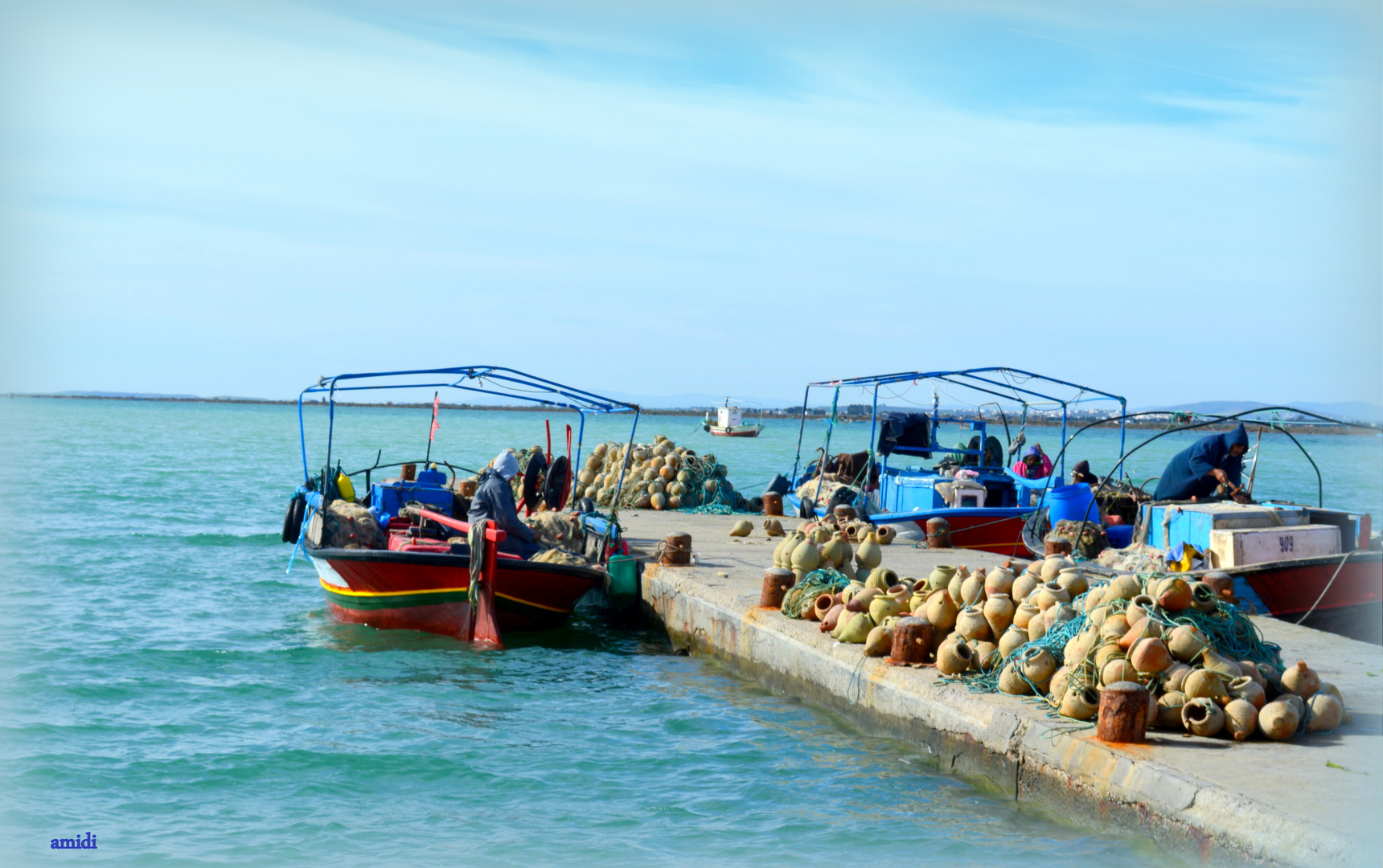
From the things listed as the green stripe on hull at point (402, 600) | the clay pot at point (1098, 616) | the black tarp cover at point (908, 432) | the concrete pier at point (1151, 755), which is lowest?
the green stripe on hull at point (402, 600)

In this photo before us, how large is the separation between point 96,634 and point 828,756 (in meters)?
9.16

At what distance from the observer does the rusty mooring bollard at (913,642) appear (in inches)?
335

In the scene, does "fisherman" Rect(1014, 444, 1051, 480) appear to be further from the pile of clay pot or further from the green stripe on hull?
the green stripe on hull

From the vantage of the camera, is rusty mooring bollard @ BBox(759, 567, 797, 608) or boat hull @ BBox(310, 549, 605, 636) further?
boat hull @ BBox(310, 549, 605, 636)

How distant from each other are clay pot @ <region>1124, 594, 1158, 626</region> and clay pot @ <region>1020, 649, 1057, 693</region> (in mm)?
573

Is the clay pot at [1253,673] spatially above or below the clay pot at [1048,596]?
below

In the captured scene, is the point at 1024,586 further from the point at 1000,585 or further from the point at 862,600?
the point at 862,600

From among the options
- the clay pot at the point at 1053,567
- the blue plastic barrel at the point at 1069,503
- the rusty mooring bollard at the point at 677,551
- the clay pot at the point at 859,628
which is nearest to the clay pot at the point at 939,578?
the clay pot at the point at 859,628

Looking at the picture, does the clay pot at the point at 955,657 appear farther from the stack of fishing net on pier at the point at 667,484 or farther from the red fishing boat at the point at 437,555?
the stack of fishing net on pier at the point at 667,484

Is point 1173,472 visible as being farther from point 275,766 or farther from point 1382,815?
point 275,766

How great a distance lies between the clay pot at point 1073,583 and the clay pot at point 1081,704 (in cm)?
149

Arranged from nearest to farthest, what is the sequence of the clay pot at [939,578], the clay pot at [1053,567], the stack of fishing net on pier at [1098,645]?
the stack of fishing net on pier at [1098,645]
the clay pot at [1053,567]
the clay pot at [939,578]

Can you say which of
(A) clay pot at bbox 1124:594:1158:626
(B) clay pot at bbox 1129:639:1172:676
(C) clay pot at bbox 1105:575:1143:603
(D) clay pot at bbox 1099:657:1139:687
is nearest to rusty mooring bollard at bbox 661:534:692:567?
(C) clay pot at bbox 1105:575:1143:603

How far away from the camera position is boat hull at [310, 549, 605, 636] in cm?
1224
